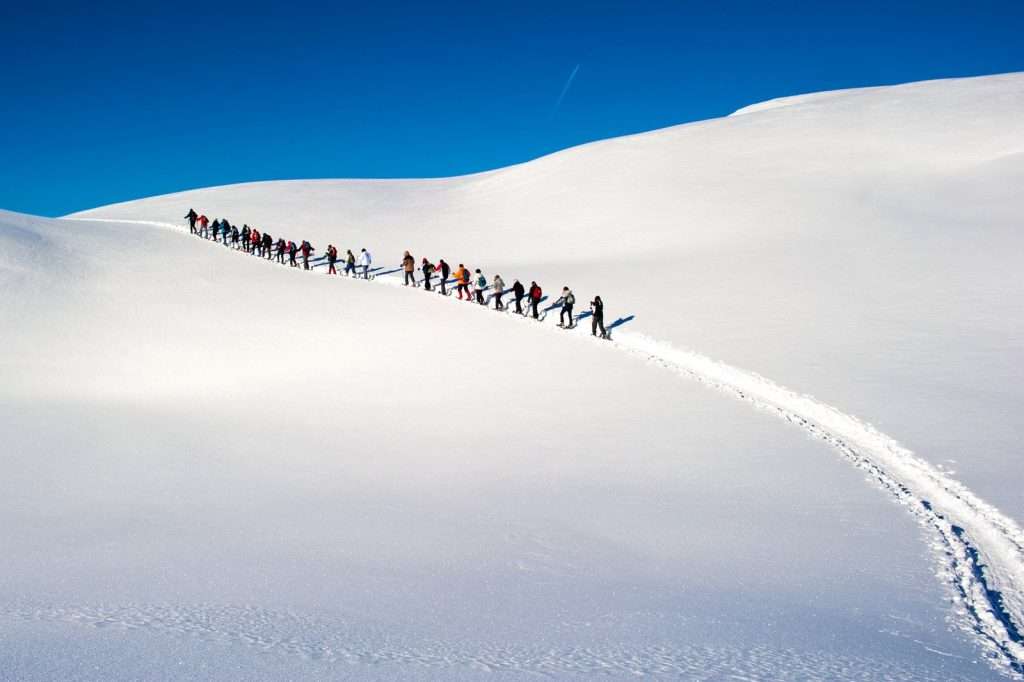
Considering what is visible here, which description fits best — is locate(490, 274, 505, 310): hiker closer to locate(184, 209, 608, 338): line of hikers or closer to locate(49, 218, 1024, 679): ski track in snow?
locate(184, 209, 608, 338): line of hikers

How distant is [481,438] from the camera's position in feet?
43.3

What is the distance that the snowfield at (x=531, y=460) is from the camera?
5.80 m

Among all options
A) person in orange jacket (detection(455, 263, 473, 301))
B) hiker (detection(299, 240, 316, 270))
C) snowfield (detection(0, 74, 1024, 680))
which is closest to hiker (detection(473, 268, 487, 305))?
person in orange jacket (detection(455, 263, 473, 301))

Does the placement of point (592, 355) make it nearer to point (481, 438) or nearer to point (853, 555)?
point (481, 438)

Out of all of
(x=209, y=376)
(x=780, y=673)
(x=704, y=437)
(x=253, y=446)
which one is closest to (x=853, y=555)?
(x=780, y=673)

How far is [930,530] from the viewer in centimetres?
938

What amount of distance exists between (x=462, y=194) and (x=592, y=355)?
33.8m

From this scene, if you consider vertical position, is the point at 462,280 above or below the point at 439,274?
below

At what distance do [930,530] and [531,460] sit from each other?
5364 mm

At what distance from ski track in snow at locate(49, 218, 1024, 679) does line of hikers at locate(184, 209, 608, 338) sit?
4670 mm

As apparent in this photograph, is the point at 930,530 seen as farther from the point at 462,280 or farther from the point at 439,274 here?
the point at 439,274

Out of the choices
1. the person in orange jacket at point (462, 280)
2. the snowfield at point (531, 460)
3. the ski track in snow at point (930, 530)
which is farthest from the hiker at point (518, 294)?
the ski track in snow at point (930, 530)

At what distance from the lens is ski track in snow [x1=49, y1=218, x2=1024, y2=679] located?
17.8ft

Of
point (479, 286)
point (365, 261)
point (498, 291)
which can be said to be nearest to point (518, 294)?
point (498, 291)
